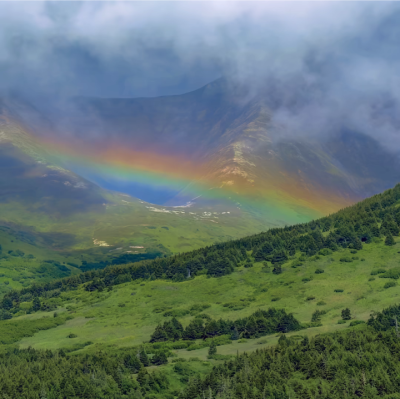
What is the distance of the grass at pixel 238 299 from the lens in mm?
112494

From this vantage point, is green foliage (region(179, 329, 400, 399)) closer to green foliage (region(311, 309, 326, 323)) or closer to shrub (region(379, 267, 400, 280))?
green foliage (region(311, 309, 326, 323))

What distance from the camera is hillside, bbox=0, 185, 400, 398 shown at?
104 m

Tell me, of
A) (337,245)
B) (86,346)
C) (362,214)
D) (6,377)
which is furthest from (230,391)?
(362,214)

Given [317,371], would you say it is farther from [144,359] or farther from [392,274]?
[392,274]

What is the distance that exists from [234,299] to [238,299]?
1920mm

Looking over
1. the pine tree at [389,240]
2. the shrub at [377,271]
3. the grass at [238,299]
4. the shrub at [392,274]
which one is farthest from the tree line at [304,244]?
the shrub at [392,274]

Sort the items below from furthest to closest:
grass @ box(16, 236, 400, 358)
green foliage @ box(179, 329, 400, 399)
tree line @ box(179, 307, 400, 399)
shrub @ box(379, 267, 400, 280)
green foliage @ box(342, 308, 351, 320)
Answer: shrub @ box(379, 267, 400, 280), grass @ box(16, 236, 400, 358), green foliage @ box(342, 308, 351, 320), green foliage @ box(179, 329, 400, 399), tree line @ box(179, 307, 400, 399)

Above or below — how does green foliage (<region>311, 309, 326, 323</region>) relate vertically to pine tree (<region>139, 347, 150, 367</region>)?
below

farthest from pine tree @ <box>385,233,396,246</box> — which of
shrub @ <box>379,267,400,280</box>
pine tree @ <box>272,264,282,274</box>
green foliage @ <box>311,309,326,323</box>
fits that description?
green foliage @ <box>311,309,326,323</box>

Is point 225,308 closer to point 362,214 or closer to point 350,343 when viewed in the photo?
point 350,343

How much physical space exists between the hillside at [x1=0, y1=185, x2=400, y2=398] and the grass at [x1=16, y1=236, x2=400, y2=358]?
1.12ft

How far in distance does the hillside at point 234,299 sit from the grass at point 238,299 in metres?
0.34

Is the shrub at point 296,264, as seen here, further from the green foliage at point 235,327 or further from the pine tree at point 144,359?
the pine tree at point 144,359

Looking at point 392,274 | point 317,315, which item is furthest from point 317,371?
point 392,274
